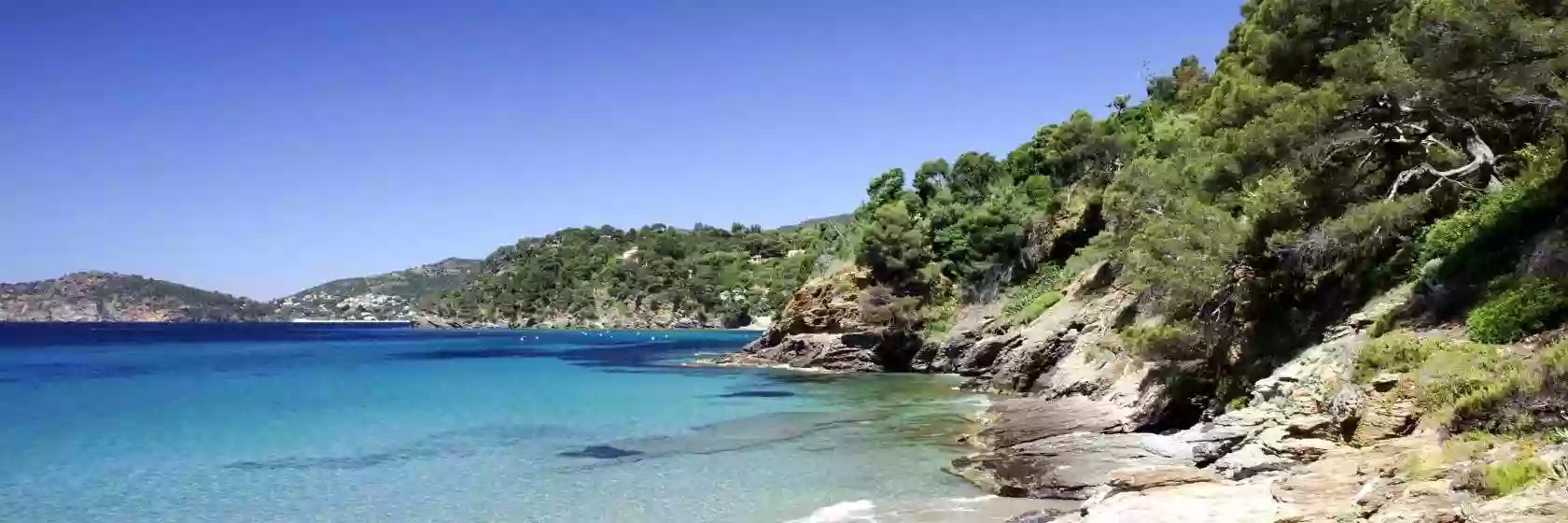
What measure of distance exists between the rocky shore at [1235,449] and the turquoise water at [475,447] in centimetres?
234

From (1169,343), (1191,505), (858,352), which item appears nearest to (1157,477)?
(1191,505)

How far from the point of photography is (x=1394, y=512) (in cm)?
880

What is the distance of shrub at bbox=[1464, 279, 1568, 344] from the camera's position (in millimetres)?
13539

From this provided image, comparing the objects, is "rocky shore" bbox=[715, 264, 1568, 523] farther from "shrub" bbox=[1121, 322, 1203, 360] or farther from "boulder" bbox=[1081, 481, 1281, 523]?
"shrub" bbox=[1121, 322, 1203, 360]

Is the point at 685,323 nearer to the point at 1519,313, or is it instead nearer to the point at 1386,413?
the point at 1519,313

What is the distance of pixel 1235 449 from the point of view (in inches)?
614

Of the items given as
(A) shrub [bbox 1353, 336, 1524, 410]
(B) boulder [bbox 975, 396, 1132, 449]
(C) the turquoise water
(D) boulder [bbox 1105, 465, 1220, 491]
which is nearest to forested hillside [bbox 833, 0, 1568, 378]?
(A) shrub [bbox 1353, 336, 1524, 410]

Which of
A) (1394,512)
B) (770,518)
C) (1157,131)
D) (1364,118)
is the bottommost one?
(770,518)

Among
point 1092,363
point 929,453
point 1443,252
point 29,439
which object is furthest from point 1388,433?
point 29,439

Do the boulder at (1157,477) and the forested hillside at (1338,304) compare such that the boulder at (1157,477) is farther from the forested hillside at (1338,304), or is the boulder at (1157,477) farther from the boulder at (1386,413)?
the boulder at (1386,413)

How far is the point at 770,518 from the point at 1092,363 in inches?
824

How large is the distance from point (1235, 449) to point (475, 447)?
20.4m

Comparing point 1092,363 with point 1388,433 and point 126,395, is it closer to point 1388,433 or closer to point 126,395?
point 1388,433

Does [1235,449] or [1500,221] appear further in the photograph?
[1500,221]
